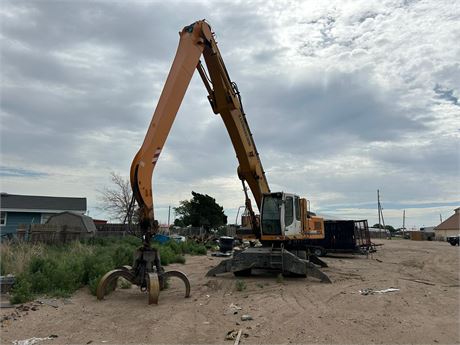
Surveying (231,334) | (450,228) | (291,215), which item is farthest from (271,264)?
(450,228)

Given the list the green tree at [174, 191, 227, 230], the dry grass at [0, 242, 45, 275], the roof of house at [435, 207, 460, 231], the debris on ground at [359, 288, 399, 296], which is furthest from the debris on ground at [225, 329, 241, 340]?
the roof of house at [435, 207, 460, 231]

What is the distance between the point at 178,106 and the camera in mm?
9117

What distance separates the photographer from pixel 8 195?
107 ft

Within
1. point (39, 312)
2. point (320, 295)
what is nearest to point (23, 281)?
point (39, 312)

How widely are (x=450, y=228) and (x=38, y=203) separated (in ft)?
203

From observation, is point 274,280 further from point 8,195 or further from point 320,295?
point 8,195

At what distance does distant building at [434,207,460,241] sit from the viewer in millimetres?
61466

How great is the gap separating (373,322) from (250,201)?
7.59 m

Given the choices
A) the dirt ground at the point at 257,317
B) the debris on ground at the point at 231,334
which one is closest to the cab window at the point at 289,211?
the dirt ground at the point at 257,317

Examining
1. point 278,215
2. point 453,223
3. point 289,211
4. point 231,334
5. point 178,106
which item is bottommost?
point 231,334

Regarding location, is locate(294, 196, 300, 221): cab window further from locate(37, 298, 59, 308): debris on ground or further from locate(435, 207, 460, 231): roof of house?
locate(435, 207, 460, 231): roof of house

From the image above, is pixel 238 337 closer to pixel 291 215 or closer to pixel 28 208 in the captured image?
pixel 291 215

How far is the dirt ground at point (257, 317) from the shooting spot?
5.96 m

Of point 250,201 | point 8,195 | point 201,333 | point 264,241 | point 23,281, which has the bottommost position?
point 201,333
